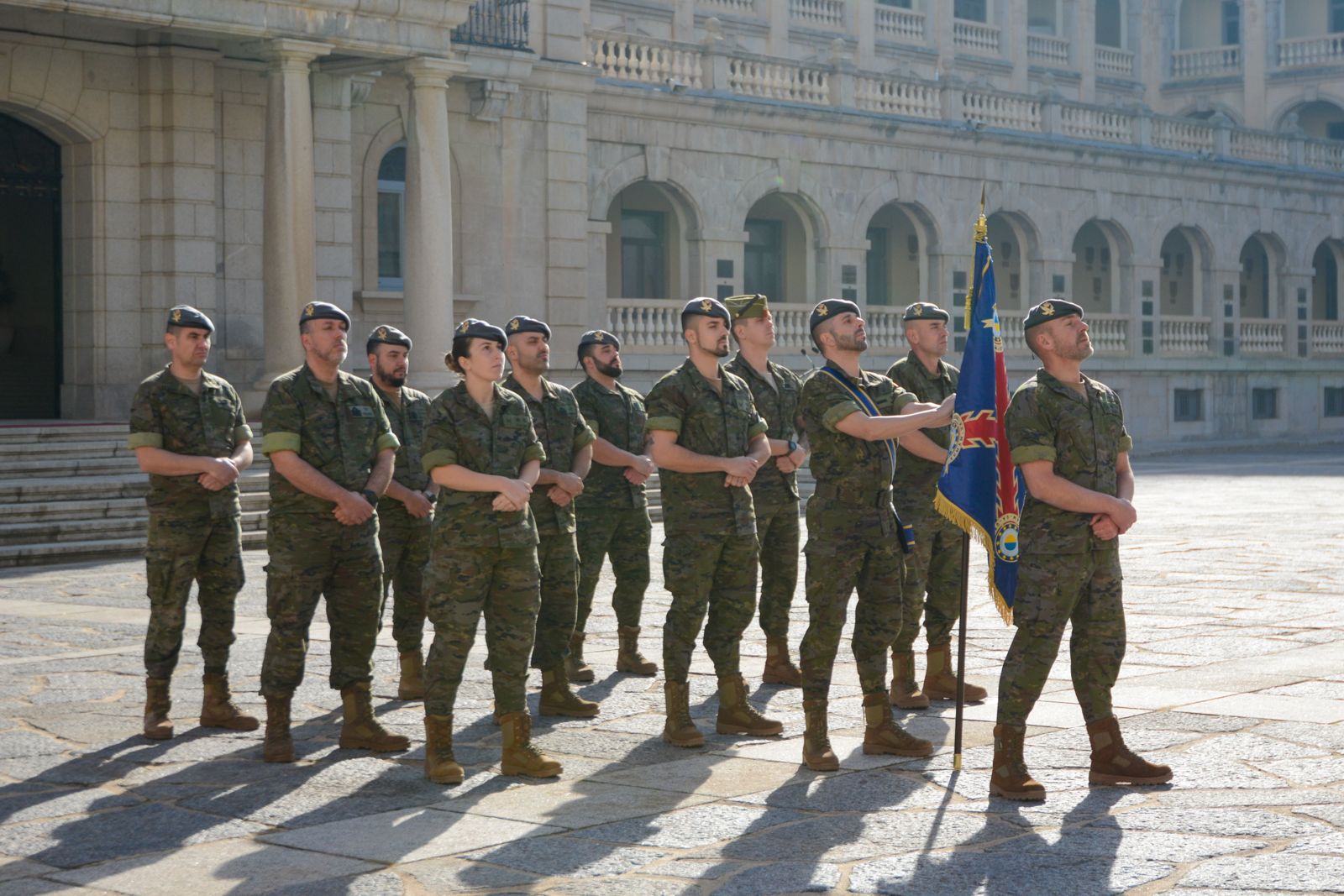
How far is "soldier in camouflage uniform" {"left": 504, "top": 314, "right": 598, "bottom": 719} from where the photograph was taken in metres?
8.87

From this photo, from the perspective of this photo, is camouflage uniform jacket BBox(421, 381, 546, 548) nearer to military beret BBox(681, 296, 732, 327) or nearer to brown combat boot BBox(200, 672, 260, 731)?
military beret BBox(681, 296, 732, 327)

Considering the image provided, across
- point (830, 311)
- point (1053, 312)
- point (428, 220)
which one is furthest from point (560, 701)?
point (428, 220)

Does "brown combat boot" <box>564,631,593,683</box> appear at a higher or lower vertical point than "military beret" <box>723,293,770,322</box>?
lower

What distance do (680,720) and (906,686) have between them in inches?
57.4

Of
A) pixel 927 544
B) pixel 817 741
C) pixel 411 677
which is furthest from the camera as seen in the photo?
pixel 411 677

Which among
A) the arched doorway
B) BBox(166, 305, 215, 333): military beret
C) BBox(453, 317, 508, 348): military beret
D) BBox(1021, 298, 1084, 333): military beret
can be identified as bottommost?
BBox(453, 317, 508, 348): military beret

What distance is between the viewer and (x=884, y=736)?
8031mm

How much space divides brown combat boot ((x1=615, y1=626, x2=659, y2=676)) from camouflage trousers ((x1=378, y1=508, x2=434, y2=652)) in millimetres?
1236

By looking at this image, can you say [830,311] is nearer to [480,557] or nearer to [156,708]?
[480,557]

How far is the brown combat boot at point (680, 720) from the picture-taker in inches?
326

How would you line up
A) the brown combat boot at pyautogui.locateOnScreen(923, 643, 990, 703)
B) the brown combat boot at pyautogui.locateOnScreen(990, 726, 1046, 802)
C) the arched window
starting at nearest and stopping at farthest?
the brown combat boot at pyautogui.locateOnScreen(990, 726, 1046, 802) < the brown combat boot at pyautogui.locateOnScreen(923, 643, 990, 703) < the arched window

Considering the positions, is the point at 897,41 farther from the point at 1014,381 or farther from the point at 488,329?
the point at 488,329

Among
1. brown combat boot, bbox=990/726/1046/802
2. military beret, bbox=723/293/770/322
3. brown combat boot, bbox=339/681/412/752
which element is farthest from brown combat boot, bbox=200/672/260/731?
brown combat boot, bbox=990/726/1046/802

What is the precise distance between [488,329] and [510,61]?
61.9ft
